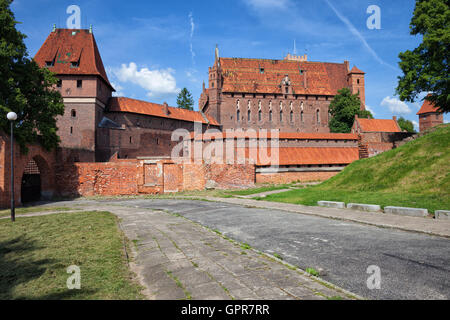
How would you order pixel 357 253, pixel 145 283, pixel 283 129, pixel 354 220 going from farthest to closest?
pixel 283 129
pixel 354 220
pixel 357 253
pixel 145 283

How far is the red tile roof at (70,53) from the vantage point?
38031mm

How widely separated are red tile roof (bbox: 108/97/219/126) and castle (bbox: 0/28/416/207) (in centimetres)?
18

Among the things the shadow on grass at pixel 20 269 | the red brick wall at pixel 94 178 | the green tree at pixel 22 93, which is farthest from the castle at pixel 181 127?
the shadow on grass at pixel 20 269

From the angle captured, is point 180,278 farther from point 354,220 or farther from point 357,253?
point 354,220

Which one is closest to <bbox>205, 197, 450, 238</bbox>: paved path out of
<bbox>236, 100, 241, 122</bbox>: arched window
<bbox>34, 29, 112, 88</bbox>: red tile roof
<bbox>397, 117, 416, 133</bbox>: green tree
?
<bbox>34, 29, 112, 88</bbox>: red tile roof

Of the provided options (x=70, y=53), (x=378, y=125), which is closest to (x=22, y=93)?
(x=70, y=53)

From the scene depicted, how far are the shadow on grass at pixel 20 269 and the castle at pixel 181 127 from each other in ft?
51.4

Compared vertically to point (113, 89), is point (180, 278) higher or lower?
lower

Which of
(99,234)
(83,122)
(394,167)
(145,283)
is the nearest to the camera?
(145,283)

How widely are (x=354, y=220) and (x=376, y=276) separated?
5.30 metres

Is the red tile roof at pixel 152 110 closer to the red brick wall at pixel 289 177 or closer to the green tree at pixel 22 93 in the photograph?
the green tree at pixel 22 93

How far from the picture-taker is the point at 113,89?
4494 centimetres
